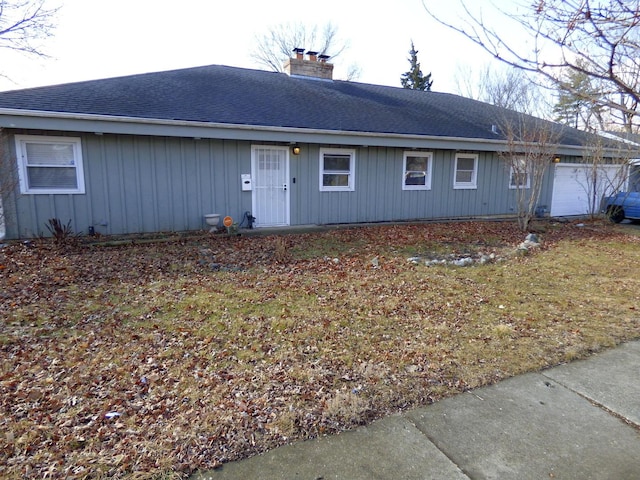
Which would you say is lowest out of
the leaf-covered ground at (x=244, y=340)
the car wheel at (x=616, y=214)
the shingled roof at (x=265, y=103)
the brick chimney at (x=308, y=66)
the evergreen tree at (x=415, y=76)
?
the leaf-covered ground at (x=244, y=340)

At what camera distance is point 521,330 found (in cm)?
383

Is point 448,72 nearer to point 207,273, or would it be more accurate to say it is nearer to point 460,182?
point 460,182

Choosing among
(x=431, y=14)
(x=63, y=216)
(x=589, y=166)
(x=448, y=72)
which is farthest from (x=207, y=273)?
(x=448, y=72)

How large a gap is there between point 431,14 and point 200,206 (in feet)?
25.2

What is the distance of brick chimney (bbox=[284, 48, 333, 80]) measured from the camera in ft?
44.1

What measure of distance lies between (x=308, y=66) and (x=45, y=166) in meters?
9.21

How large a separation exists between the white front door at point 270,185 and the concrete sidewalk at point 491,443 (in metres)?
7.55

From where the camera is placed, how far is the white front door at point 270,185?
31.0ft

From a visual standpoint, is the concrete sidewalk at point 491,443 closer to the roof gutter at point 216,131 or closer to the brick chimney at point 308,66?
the roof gutter at point 216,131

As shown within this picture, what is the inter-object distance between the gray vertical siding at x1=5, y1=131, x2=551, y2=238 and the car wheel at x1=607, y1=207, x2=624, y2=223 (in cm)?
583

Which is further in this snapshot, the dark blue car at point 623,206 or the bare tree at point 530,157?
the dark blue car at point 623,206

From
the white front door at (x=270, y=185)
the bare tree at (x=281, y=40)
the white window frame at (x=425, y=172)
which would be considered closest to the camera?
the white front door at (x=270, y=185)

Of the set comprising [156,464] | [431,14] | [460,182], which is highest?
[431,14]

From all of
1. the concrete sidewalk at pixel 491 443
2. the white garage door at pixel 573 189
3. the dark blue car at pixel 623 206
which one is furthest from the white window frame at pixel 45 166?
the dark blue car at pixel 623 206
